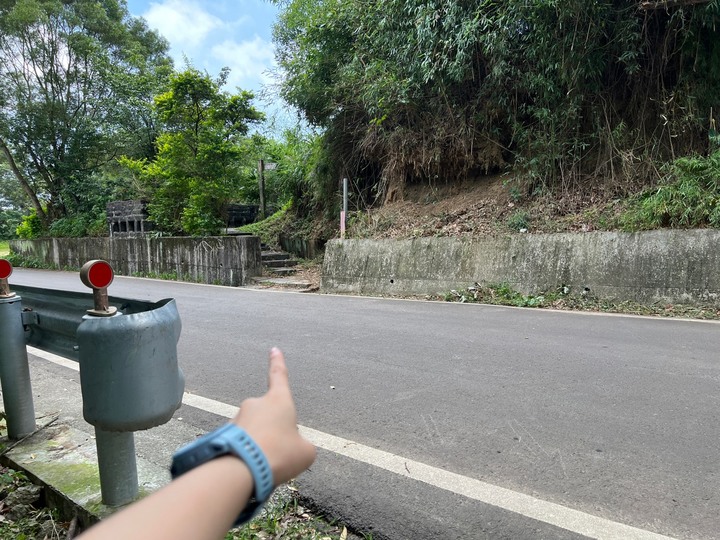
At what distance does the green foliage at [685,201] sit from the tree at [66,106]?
73.0ft

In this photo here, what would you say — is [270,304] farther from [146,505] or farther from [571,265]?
[146,505]

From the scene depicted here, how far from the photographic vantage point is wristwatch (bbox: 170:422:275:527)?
861mm

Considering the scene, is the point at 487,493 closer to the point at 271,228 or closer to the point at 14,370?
the point at 14,370

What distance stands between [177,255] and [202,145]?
3512mm

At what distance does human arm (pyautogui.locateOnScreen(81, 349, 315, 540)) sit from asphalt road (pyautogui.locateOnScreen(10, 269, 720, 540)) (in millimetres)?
Result: 1582

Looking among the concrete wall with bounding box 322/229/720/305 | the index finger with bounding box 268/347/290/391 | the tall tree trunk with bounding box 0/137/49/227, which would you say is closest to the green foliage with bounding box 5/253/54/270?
the tall tree trunk with bounding box 0/137/49/227

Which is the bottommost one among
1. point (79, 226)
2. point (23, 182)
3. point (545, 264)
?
point (545, 264)

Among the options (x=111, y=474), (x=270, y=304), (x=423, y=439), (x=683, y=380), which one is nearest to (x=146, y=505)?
(x=111, y=474)

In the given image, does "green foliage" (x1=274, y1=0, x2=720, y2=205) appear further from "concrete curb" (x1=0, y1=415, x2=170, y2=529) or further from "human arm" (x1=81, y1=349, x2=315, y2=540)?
"human arm" (x1=81, y1=349, x2=315, y2=540)

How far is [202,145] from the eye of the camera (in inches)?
591

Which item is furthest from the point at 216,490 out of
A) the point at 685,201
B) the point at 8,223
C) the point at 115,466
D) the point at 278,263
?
the point at 8,223

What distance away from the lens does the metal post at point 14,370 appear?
2893 mm

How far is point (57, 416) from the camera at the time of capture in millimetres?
3617

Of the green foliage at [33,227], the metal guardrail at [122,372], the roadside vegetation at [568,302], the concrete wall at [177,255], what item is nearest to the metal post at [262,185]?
the concrete wall at [177,255]
